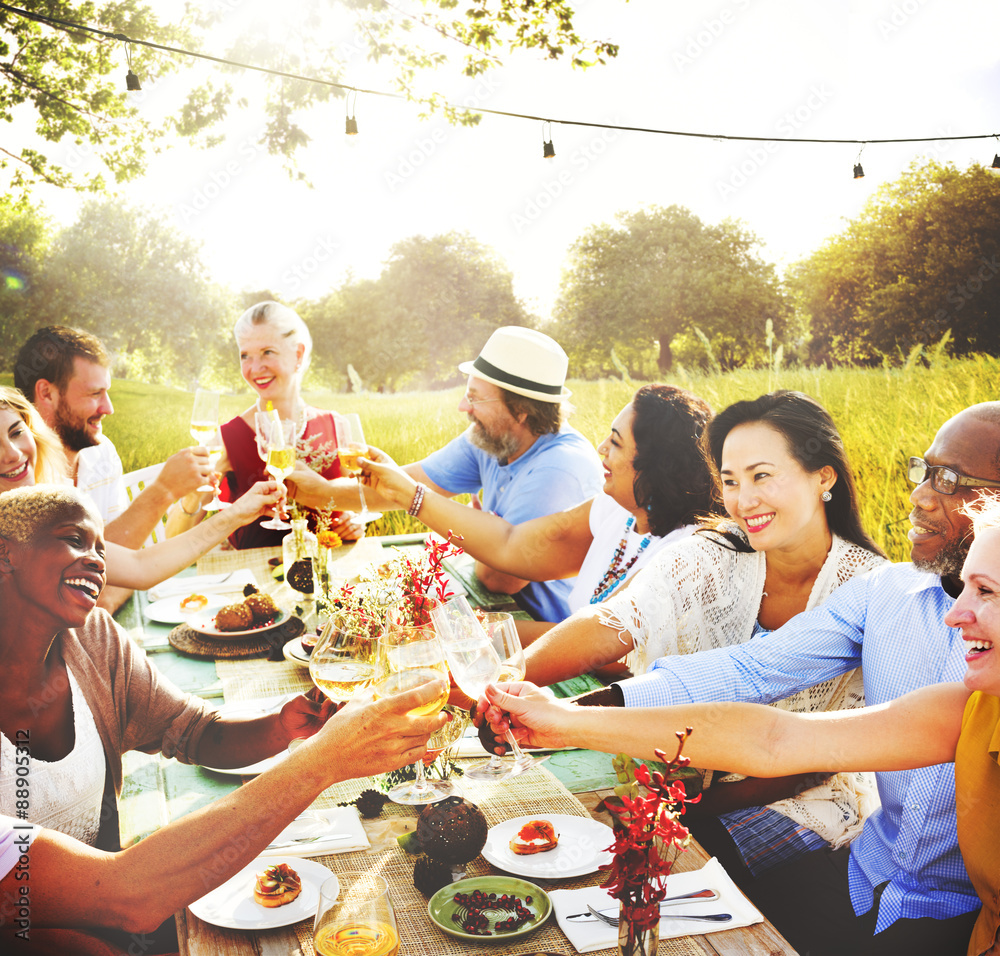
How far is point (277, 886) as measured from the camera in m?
1.11

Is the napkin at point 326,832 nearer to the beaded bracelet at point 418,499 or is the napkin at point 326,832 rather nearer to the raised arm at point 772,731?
the raised arm at point 772,731

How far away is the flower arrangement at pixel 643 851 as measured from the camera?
0.82 metres

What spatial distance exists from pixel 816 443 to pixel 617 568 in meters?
0.81

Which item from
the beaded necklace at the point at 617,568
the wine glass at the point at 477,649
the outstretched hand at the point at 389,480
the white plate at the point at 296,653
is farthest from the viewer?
the outstretched hand at the point at 389,480

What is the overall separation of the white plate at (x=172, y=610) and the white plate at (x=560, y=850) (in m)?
1.43

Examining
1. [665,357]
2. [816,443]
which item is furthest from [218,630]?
[665,357]

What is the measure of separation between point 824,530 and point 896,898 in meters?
0.82

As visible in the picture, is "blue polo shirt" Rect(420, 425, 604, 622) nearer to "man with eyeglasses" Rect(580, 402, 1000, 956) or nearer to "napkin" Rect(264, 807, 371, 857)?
"man with eyeglasses" Rect(580, 402, 1000, 956)

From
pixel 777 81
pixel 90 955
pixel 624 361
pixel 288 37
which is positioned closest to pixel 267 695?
pixel 90 955

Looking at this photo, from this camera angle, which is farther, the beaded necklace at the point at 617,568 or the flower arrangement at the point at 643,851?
the beaded necklace at the point at 617,568

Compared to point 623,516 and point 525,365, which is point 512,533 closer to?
point 623,516

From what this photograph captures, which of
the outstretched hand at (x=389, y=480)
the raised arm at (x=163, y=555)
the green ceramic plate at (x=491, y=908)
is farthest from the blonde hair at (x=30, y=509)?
the outstretched hand at (x=389, y=480)

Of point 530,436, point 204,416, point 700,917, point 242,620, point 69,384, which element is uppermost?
point 69,384

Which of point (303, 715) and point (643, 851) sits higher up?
point (643, 851)
